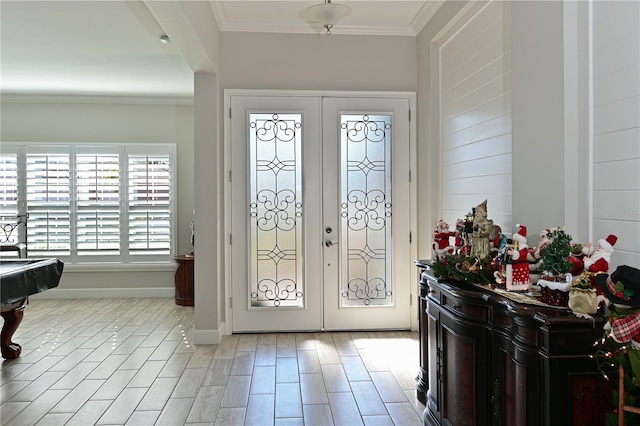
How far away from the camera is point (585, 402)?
1716 mm

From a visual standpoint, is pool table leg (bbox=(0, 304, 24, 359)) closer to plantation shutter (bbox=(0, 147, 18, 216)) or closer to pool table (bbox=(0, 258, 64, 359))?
pool table (bbox=(0, 258, 64, 359))

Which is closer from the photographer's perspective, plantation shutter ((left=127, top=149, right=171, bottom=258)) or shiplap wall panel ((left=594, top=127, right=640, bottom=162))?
shiplap wall panel ((left=594, top=127, right=640, bottom=162))

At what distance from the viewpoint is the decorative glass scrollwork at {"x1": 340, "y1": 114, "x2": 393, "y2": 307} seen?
4.77 meters

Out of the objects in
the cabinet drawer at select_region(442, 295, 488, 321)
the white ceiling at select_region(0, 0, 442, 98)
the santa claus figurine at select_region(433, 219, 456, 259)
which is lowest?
the cabinet drawer at select_region(442, 295, 488, 321)

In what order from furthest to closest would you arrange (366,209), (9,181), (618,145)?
(9,181)
(366,209)
(618,145)

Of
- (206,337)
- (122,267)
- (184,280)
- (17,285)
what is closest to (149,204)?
(122,267)

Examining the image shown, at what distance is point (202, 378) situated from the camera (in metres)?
3.58

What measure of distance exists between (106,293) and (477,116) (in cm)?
563

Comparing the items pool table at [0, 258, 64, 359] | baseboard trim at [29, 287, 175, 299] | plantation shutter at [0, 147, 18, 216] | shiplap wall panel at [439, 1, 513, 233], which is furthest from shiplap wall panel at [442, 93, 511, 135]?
plantation shutter at [0, 147, 18, 216]

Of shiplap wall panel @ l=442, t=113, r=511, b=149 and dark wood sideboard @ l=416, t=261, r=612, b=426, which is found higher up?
shiplap wall panel @ l=442, t=113, r=511, b=149

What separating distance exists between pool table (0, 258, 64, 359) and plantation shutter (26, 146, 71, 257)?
279 centimetres

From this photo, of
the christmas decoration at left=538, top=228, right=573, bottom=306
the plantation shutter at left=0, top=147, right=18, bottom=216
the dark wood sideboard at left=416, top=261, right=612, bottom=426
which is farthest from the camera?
the plantation shutter at left=0, top=147, right=18, bottom=216

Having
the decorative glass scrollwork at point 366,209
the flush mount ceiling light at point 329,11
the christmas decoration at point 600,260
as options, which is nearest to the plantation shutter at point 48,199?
the decorative glass scrollwork at point 366,209

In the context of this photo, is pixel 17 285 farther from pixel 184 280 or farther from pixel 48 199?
pixel 48 199
